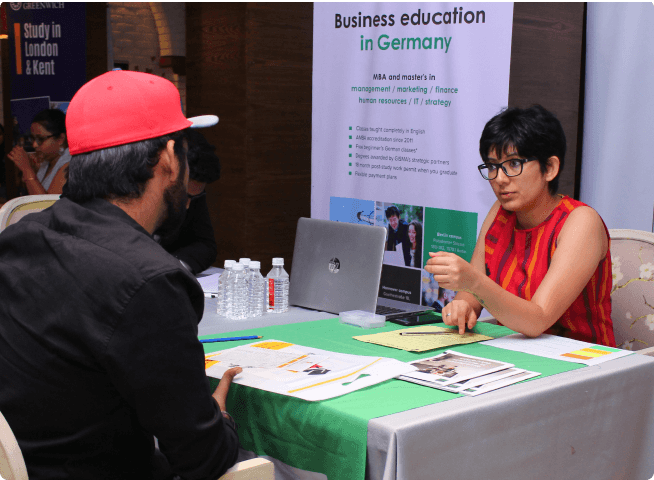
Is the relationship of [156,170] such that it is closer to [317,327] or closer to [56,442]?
[56,442]

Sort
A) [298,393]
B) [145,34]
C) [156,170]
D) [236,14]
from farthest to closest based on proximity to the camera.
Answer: [145,34] → [236,14] → [298,393] → [156,170]

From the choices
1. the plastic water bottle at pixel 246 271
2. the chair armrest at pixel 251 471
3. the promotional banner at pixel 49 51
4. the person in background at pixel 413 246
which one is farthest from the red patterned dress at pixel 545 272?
the promotional banner at pixel 49 51

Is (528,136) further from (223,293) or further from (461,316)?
(223,293)

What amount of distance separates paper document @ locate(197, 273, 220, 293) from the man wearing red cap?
1282mm

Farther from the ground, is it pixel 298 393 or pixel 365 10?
pixel 365 10

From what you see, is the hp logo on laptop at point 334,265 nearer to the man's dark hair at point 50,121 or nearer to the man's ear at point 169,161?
the man's ear at point 169,161

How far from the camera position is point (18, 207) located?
299cm

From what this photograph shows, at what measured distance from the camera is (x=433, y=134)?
10.4ft

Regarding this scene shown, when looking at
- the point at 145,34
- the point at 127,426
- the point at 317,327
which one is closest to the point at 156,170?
the point at 127,426

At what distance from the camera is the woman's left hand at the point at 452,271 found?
173 centimetres

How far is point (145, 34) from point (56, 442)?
5541mm

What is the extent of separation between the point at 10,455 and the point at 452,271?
3.58 ft

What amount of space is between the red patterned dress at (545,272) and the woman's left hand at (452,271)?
1.41ft

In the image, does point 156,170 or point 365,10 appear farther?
point 365,10
